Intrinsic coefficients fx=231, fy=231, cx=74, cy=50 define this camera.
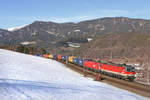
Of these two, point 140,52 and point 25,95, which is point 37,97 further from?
point 140,52

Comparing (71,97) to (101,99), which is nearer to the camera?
(71,97)

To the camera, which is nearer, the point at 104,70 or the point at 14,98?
the point at 14,98

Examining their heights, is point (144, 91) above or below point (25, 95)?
below

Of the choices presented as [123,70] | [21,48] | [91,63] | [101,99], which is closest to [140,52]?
[21,48]

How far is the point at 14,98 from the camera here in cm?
1617

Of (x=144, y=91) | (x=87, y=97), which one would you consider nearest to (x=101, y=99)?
(x=87, y=97)

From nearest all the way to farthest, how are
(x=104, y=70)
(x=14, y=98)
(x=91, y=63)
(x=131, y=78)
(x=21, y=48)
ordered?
1. (x=14, y=98)
2. (x=131, y=78)
3. (x=104, y=70)
4. (x=91, y=63)
5. (x=21, y=48)

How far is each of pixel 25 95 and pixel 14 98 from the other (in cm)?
132

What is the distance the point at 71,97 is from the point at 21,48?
17035 cm

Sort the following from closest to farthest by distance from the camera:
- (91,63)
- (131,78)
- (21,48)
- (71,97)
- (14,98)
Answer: (14,98) → (71,97) → (131,78) → (91,63) → (21,48)

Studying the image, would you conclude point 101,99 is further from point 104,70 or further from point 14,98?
point 104,70

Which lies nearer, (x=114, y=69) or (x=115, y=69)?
(x=115, y=69)

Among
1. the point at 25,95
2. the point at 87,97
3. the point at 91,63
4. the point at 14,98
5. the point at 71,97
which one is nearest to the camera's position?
the point at 14,98

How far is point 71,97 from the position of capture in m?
20.2
